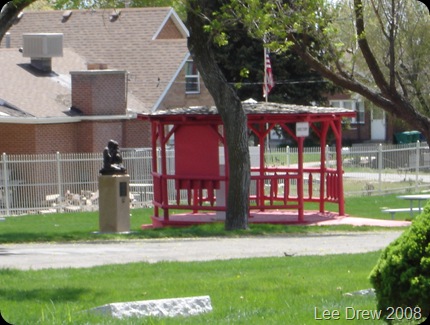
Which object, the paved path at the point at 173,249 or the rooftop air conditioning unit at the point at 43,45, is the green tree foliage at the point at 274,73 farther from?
the paved path at the point at 173,249

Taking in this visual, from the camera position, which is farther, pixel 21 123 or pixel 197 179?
pixel 21 123

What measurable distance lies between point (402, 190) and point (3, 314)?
2884cm

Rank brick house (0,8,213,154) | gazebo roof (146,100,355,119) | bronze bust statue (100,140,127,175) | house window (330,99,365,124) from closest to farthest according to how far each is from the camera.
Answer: bronze bust statue (100,140,127,175) → gazebo roof (146,100,355,119) → brick house (0,8,213,154) → house window (330,99,365,124)

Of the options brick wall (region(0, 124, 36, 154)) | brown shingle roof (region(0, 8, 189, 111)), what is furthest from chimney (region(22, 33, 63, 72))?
brick wall (region(0, 124, 36, 154))

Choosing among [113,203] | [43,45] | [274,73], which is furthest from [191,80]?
[113,203]

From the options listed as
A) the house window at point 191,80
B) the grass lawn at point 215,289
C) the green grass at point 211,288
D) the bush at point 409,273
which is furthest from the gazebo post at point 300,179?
the house window at point 191,80

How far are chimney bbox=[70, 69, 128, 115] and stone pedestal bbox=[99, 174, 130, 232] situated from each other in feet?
54.5

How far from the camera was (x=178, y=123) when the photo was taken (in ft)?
74.4

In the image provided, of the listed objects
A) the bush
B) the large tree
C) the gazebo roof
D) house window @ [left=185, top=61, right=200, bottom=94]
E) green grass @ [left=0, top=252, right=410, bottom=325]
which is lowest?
green grass @ [left=0, top=252, right=410, bottom=325]

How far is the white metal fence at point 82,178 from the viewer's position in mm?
30422

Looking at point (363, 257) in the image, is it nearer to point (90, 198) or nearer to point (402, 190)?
point (90, 198)

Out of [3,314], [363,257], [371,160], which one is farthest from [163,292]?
[371,160]

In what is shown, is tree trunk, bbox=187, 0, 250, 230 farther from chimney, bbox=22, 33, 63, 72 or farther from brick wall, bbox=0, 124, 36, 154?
chimney, bbox=22, 33, 63, 72

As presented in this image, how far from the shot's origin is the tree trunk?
20109 mm
